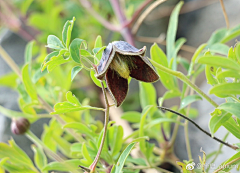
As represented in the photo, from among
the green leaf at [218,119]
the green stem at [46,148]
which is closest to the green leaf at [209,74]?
the green leaf at [218,119]

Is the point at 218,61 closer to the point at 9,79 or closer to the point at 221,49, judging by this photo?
the point at 221,49

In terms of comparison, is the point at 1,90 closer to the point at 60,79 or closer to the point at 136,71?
the point at 60,79

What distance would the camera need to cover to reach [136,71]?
1.27 ft

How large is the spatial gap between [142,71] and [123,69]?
35 mm

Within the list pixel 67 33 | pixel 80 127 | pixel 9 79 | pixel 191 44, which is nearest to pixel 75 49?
pixel 67 33

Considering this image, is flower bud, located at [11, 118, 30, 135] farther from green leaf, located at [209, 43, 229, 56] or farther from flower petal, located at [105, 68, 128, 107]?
green leaf, located at [209, 43, 229, 56]

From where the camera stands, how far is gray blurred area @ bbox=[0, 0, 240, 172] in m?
1.00

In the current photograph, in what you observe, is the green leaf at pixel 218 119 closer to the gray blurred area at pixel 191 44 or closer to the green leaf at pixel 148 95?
the green leaf at pixel 148 95

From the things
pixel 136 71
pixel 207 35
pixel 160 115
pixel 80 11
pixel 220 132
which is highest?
pixel 80 11

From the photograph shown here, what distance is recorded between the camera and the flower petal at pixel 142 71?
37 centimetres

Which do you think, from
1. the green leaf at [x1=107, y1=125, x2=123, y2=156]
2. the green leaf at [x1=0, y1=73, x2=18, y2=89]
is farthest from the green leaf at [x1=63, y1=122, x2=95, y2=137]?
the green leaf at [x1=0, y1=73, x2=18, y2=89]

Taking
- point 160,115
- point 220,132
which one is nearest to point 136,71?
point 160,115

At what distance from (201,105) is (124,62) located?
82 cm

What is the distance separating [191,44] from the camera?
5.04 feet
